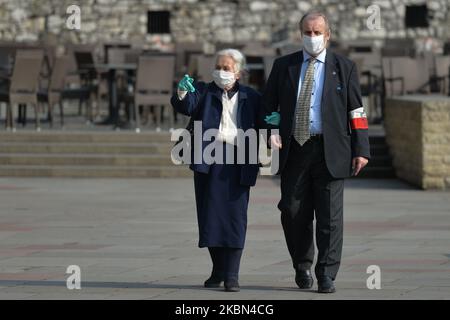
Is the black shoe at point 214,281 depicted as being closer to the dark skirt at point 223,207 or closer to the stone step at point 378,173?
the dark skirt at point 223,207

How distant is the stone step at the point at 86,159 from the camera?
1994 cm

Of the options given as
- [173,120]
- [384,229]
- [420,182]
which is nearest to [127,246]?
[384,229]

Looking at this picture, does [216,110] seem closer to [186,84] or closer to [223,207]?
[186,84]

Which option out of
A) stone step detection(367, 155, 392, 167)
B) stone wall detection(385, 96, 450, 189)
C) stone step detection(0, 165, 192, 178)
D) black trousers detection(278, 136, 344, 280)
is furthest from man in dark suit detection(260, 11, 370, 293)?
stone step detection(367, 155, 392, 167)

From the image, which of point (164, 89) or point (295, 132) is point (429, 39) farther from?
point (295, 132)

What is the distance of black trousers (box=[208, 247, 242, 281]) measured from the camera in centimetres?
1048

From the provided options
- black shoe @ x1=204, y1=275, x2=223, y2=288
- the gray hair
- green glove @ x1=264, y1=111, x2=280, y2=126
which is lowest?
black shoe @ x1=204, y1=275, x2=223, y2=288

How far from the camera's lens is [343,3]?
38062 mm

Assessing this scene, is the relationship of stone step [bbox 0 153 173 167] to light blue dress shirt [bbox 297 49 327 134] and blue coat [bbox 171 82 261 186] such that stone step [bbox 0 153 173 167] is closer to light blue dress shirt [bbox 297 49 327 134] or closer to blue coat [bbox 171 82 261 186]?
blue coat [bbox 171 82 261 186]

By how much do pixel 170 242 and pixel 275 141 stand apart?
3.32m

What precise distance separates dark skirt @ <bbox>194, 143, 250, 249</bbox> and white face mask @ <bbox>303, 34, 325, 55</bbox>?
0.92 meters

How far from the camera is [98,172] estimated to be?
64.8ft

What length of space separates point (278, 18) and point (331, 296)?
1109 inches

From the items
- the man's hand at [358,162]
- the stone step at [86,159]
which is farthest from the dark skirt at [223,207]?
the stone step at [86,159]
